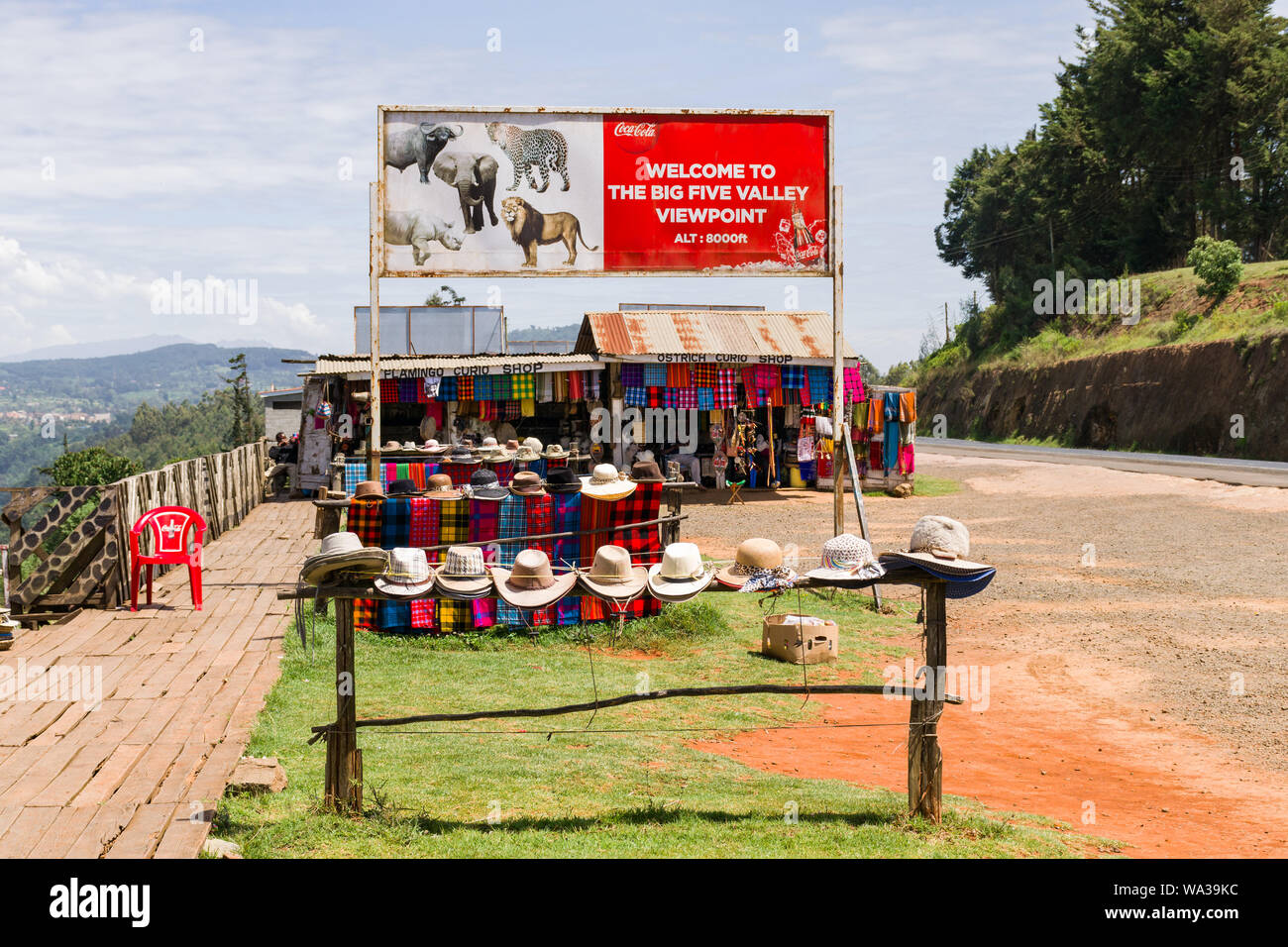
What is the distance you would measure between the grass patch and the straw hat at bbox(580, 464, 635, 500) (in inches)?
60.1

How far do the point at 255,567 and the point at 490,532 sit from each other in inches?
219

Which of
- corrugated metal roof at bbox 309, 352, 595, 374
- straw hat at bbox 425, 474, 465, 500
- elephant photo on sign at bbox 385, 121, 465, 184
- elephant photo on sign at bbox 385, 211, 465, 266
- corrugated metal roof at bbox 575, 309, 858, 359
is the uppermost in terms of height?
elephant photo on sign at bbox 385, 121, 465, 184

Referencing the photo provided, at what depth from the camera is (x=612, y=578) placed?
7.73 meters

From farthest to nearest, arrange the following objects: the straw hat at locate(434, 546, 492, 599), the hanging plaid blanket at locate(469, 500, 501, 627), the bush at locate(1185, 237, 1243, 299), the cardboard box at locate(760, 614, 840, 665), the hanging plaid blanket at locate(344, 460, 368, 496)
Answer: the bush at locate(1185, 237, 1243, 299) → the hanging plaid blanket at locate(344, 460, 368, 496) → the hanging plaid blanket at locate(469, 500, 501, 627) → the cardboard box at locate(760, 614, 840, 665) → the straw hat at locate(434, 546, 492, 599)

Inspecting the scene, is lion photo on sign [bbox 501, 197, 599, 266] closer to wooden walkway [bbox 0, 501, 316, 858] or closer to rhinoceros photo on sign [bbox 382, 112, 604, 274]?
rhinoceros photo on sign [bbox 382, 112, 604, 274]

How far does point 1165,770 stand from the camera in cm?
864

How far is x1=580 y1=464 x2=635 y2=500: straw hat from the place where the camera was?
12.4 m

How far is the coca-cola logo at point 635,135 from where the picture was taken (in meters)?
14.9

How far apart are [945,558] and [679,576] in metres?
1.86

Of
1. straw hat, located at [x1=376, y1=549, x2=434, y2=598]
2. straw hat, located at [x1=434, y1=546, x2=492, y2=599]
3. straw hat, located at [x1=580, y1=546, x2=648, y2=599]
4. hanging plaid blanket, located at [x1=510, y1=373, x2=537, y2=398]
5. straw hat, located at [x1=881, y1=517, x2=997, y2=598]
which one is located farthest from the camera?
hanging plaid blanket, located at [x1=510, y1=373, x2=537, y2=398]

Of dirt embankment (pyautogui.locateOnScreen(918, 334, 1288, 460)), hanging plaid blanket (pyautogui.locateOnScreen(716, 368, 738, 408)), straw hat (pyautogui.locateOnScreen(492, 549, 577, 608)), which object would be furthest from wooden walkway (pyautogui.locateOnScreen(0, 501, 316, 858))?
dirt embankment (pyautogui.locateOnScreen(918, 334, 1288, 460))

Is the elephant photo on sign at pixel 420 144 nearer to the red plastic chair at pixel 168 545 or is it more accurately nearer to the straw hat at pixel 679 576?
the red plastic chair at pixel 168 545
